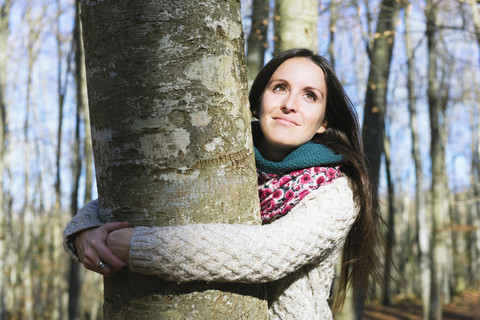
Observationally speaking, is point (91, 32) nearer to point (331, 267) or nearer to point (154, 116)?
point (154, 116)

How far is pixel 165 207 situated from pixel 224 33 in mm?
562

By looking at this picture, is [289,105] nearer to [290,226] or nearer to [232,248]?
[290,226]

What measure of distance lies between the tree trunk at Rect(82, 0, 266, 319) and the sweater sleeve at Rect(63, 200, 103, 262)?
0.15 meters

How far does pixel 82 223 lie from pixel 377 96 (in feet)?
14.9

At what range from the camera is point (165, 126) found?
126 cm

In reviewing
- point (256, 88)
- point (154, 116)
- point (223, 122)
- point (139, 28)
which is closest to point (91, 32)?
point (139, 28)

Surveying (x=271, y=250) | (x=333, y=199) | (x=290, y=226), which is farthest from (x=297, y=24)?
(x=271, y=250)

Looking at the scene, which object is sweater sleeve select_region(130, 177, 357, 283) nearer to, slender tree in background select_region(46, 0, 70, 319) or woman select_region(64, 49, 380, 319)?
woman select_region(64, 49, 380, 319)

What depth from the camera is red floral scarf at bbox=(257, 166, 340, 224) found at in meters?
1.77

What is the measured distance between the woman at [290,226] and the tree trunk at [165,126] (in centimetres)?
6

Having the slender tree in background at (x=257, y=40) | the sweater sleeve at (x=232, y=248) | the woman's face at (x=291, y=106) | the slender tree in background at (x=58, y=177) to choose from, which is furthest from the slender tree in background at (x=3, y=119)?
the sweater sleeve at (x=232, y=248)

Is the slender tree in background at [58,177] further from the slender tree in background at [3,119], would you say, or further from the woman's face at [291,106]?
the woman's face at [291,106]

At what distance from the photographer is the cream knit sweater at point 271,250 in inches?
50.2

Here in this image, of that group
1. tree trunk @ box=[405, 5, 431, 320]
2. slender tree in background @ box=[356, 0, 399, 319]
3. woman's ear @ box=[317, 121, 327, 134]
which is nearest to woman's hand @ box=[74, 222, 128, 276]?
woman's ear @ box=[317, 121, 327, 134]
